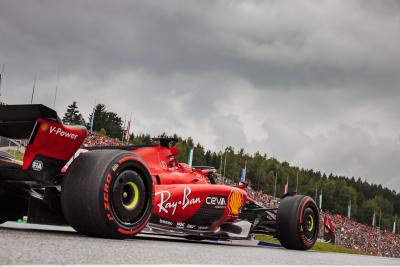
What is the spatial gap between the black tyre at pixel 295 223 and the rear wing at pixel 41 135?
4.15 meters

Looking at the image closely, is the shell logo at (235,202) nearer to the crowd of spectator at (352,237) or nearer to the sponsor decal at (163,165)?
the sponsor decal at (163,165)

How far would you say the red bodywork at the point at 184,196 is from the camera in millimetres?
6254

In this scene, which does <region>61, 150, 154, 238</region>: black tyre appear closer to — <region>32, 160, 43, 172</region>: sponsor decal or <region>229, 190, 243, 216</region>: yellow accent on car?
<region>32, 160, 43, 172</region>: sponsor decal

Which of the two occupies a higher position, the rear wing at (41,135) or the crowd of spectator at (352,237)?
the rear wing at (41,135)

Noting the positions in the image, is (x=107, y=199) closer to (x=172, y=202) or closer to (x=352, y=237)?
(x=172, y=202)

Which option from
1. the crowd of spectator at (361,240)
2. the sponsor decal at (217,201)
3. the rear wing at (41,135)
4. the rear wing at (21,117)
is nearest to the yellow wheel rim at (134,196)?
the rear wing at (41,135)

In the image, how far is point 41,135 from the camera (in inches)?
174

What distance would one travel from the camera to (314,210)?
833 cm

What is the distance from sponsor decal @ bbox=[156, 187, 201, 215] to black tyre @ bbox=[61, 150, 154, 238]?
1.17 metres

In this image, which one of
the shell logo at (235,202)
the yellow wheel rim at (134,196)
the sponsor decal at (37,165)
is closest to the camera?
the sponsor decal at (37,165)

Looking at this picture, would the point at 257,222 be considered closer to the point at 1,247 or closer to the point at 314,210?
the point at 314,210

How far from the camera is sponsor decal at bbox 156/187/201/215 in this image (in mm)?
6141

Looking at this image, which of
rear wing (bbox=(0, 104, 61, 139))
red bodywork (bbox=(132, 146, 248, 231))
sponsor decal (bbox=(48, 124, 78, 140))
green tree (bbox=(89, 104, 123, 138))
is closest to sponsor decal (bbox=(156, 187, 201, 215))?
red bodywork (bbox=(132, 146, 248, 231))

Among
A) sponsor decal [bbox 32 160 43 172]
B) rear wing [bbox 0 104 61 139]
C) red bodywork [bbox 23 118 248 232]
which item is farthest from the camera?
red bodywork [bbox 23 118 248 232]
